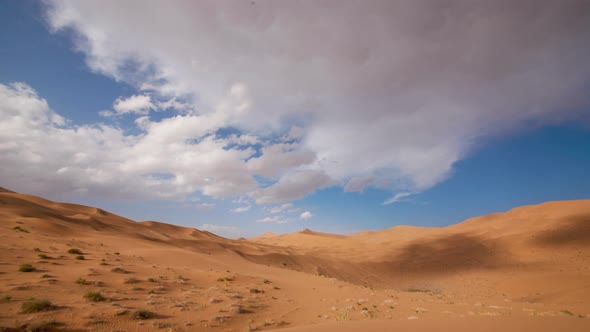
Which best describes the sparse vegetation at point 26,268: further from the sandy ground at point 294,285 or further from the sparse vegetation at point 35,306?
the sparse vegetation at point 35,306

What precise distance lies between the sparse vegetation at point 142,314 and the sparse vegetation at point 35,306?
97.8 inches

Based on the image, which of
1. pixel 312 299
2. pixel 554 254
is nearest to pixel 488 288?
pixel 554 254

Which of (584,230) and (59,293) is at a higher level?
(584,230)

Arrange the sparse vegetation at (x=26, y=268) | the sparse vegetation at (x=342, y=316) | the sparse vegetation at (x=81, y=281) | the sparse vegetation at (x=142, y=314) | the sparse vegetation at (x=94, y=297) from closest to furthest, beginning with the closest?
the sparse vegetation at (x=142, y=314) < the sparse vegetation at (x=94, y=297) < the sparse vegetation at (x=342, y=316) < the sparse vegetation at (x=81, y=281) < the sparse vegetation at (x=26, y=268)

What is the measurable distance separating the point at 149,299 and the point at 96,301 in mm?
1788

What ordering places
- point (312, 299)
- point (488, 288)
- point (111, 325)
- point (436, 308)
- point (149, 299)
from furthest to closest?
point (488, 288) < point (312, 299) < point (436, 308) < point (149, 299) < point (111, 325)

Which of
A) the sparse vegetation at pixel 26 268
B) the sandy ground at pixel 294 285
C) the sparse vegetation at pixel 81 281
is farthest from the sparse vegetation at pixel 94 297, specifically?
the sparse vegetation at pixel 26 268

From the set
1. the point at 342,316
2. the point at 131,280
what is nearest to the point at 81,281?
the point at 131,280

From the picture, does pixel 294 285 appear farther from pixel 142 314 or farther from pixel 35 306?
pixel 35 306

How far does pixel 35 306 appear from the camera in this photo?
788 cm

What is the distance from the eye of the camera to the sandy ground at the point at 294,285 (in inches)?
Answer: 313

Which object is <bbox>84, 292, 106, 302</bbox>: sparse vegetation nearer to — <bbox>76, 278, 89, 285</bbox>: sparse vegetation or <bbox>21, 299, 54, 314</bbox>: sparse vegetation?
<bbox>21, 299, 54, 314</bbox>: sparse vegetation

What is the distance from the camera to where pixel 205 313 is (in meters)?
9.82

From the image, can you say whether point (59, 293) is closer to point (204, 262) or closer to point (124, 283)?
point (124, 283)
